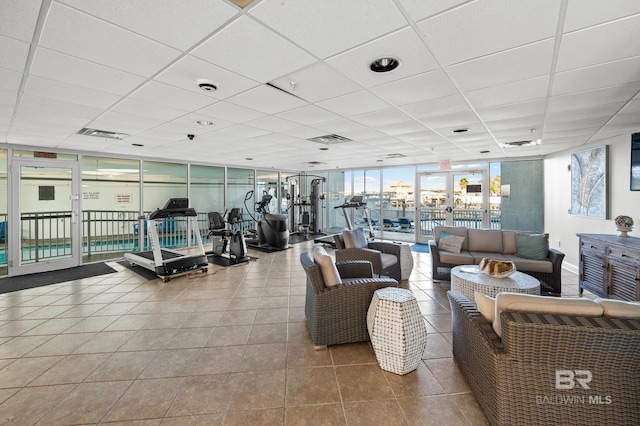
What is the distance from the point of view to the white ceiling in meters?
1.50

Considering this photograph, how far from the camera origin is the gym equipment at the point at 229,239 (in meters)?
5.79

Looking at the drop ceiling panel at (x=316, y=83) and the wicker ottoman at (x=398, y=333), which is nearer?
the wicker ottoman at (x=398, y=333)

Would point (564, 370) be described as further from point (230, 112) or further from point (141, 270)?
point (141, 270)

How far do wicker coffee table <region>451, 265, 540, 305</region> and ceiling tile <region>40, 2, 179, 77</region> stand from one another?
3550 mm

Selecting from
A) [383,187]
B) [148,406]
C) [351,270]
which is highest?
[383,187]

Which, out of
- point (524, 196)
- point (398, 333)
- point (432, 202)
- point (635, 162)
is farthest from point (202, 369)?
point (524, 196)

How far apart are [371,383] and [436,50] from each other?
241cm

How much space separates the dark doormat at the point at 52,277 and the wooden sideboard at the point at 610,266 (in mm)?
7681

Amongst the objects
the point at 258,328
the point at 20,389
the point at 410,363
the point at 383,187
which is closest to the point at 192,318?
the point at 258,328

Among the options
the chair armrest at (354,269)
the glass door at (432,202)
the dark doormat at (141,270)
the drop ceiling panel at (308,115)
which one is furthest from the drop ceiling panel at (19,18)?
the glass door at (432,202)

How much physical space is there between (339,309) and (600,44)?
2.64 meters

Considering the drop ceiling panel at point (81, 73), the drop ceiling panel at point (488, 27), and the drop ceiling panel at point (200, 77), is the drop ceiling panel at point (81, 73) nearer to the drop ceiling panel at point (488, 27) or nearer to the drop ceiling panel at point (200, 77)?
the drop ceiling panel at point (200, 77)

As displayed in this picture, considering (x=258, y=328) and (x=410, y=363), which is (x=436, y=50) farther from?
(x=258, y=328)

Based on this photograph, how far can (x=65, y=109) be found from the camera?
3.06 meters
